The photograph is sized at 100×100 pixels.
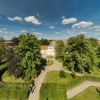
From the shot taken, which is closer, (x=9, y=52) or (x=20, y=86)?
(x=20, y=86)

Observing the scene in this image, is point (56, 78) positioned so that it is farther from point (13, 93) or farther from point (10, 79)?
point (13, 93)

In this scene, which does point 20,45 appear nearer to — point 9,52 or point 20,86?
point 9,52

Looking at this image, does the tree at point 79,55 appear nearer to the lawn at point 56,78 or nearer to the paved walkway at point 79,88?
the lawn at point 56,78

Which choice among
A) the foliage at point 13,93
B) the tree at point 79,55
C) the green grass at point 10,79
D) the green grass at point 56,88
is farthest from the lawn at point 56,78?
the foliage at point 13,93

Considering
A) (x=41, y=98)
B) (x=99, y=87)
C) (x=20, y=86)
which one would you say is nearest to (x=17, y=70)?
(x=20, y=86)

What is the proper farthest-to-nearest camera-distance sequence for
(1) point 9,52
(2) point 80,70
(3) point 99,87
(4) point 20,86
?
(2) point 80,70, (1) point 9,52, (3) point 99,87, (4) point 20,86

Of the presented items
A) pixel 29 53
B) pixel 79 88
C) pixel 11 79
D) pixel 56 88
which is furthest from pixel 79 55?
pixel 11 79
